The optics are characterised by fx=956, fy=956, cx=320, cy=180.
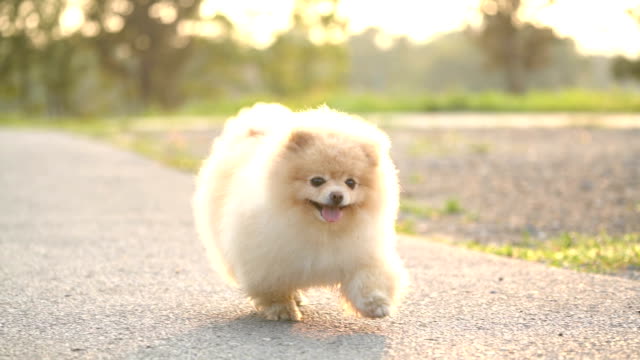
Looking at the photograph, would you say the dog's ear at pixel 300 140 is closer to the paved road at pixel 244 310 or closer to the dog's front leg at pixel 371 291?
the dog's front leg at pixel 371 291

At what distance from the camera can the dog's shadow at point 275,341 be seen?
4.48 metres

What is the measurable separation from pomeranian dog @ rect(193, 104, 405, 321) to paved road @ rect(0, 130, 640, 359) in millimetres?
237

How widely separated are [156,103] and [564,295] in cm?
4836

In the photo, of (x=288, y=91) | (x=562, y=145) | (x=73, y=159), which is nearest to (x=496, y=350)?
(x=562, y=145)

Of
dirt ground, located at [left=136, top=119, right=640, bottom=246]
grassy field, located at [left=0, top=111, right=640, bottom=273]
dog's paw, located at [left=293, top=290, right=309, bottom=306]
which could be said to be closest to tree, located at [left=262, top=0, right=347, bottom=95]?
dirt ground, located at [left=136, top=119, right=640, bottom=246]

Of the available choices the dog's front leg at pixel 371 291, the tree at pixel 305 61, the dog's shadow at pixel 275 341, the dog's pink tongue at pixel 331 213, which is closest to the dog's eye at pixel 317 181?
the dog's pink tongue at pixel 331 213

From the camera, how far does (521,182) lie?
42.0 feet

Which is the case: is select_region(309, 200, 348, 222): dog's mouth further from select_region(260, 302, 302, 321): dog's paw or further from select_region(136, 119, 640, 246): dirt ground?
select_region(136, 119, 640, 246): dirt ground

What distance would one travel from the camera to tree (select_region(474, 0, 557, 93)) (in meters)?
46.8

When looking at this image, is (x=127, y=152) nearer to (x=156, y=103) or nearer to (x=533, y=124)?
(x=533, y=124)

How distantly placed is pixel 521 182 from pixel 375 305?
8297 mm

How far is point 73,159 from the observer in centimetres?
1945

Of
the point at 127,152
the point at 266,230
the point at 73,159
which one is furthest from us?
the point at 127,152

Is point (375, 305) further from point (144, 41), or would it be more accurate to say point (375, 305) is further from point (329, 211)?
point (144, 41)
